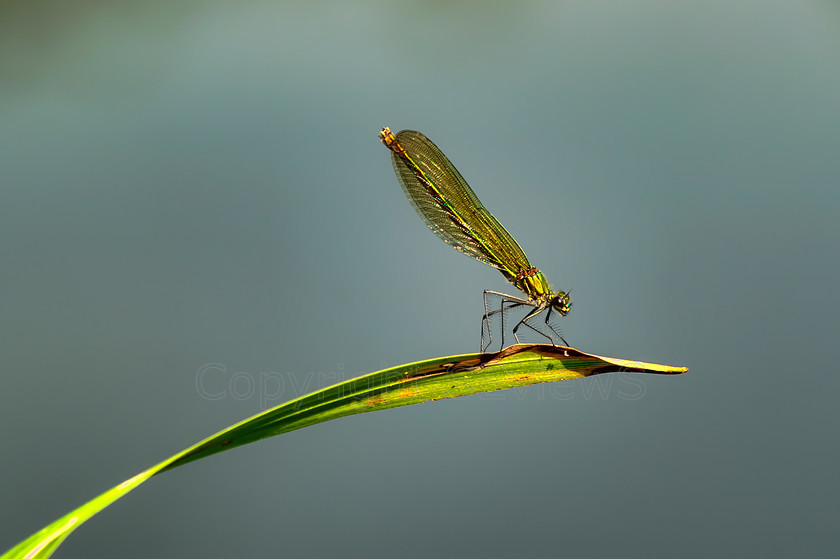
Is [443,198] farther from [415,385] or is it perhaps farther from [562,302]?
[415,385]

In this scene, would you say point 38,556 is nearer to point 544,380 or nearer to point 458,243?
point 544,380

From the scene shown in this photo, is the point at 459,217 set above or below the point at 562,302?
above

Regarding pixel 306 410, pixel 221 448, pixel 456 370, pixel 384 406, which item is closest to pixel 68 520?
pixel 221 448

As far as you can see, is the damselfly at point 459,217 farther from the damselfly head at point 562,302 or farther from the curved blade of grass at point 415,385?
the curved blade of grass at point 415,385

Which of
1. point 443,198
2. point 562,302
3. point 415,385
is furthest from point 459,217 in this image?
point 415,385

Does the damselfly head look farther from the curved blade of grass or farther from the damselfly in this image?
the curved blade of grass

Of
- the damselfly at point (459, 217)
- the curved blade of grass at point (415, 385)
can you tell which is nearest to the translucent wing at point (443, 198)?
the damselfly at point (459, 217)

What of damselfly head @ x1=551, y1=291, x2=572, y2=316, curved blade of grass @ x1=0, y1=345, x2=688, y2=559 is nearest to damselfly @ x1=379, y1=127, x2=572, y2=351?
damselfly head @ x1=551, y1=291, x2=572, y2=316
